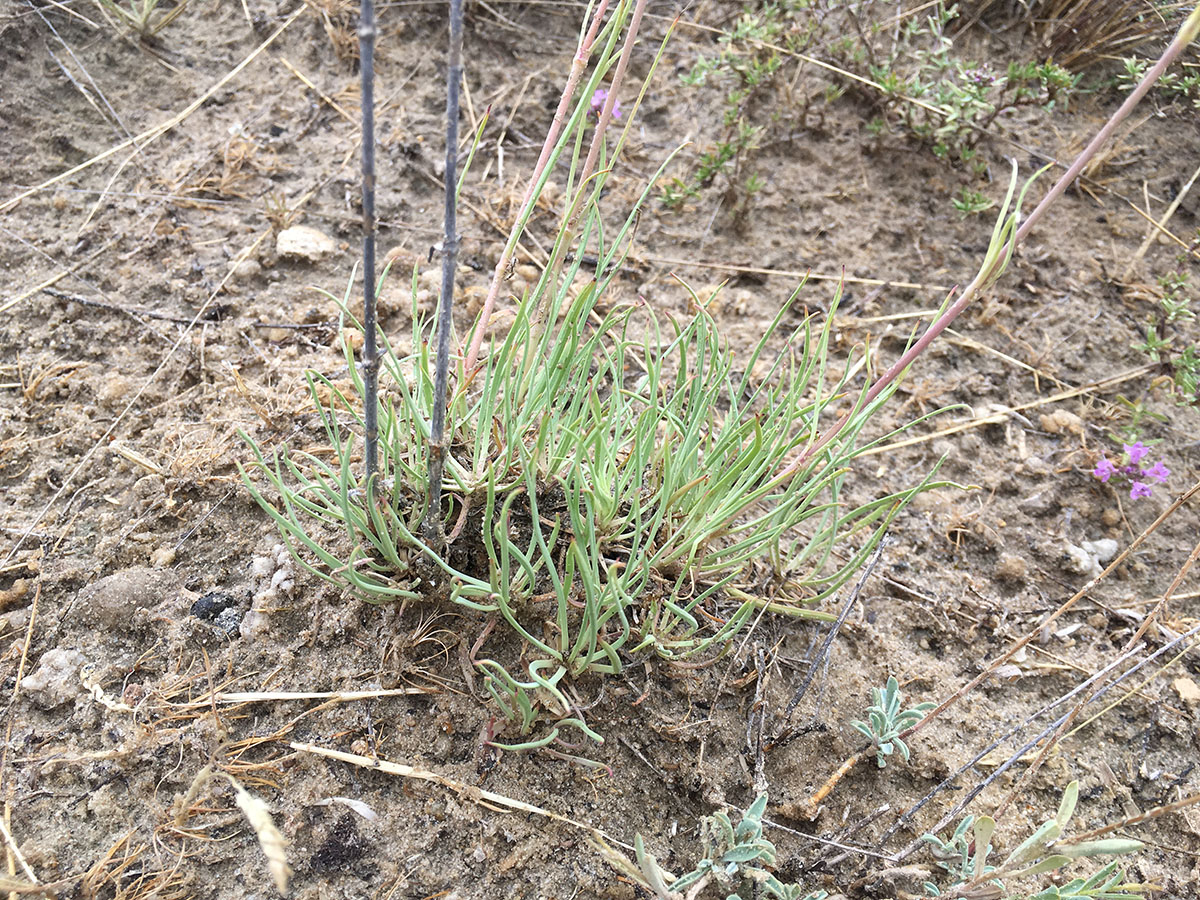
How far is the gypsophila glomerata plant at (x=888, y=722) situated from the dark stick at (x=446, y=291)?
33.5 inches

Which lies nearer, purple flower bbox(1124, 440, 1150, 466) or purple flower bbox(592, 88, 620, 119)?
purple flower bbox(1124, 440, 1150, 466)

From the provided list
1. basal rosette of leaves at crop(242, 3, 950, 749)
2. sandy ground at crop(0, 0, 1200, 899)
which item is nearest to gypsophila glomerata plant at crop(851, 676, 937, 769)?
sandy ground at crop(0, 0, 1200, 899)

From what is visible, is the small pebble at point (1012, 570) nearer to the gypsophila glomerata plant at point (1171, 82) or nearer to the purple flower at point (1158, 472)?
the purple flower at point (1158, 472)

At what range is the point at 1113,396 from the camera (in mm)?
2215

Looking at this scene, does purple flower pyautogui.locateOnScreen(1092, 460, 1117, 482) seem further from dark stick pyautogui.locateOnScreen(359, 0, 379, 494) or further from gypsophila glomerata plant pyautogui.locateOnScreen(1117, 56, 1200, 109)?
dark stick pyautogui.locateOnScreen(359, 0, 379, 494)

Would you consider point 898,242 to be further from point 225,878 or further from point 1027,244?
point 225,878

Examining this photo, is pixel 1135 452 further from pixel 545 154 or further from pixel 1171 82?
pixel 545 154

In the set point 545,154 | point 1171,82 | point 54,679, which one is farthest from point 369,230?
point 1171,82

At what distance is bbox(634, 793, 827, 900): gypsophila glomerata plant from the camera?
47.9 inches

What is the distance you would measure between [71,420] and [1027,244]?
265 centimetres

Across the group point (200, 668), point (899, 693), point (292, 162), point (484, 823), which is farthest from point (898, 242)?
point (200, 668)

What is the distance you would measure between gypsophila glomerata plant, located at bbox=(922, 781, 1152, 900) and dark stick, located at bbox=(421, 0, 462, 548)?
3.05ft

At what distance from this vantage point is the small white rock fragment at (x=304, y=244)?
7.07 feet

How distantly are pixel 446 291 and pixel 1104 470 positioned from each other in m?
1.75
